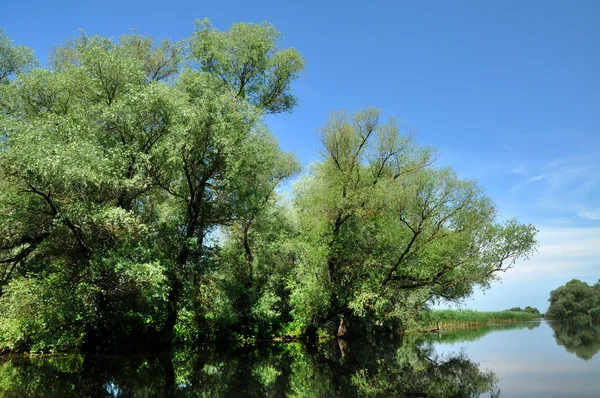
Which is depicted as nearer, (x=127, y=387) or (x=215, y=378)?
(x=127, y=387)

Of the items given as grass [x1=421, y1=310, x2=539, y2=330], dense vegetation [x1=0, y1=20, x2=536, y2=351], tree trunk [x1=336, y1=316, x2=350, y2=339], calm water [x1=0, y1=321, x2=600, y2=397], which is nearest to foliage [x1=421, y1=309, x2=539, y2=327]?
grass [x1=421, y1=310, x2=539, y2=330]

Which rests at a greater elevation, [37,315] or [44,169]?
[44,169]

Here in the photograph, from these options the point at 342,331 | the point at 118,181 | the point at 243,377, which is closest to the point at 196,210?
the point at 118,181

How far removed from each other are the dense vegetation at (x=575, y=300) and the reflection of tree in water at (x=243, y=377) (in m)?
82.2

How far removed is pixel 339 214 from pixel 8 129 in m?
18.6

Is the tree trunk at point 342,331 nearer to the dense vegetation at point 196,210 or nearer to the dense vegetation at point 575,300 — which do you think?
the dense vegetation at point 196,210

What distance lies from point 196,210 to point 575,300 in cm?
9138

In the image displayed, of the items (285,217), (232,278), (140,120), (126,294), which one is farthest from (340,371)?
(285,217)

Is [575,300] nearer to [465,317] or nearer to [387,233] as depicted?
[465,317]

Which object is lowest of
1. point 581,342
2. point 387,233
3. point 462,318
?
point 581,342

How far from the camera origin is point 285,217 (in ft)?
110

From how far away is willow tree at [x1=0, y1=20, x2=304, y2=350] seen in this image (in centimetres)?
1695

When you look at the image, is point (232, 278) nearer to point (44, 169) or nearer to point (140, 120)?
point (140, 120)

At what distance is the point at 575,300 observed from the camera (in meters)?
85.0
